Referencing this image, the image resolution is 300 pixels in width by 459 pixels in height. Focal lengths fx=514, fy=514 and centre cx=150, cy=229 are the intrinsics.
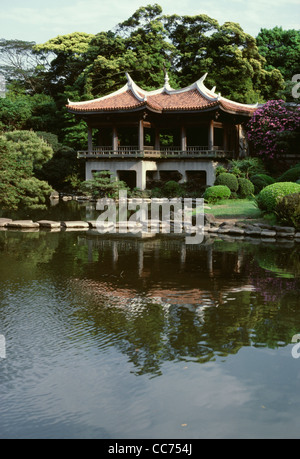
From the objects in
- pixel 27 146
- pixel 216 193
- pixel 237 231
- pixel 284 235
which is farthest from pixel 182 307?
pixel 27 146

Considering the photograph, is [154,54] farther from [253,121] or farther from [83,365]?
[83,365]

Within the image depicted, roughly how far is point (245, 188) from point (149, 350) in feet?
67.4

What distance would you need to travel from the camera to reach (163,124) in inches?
1305

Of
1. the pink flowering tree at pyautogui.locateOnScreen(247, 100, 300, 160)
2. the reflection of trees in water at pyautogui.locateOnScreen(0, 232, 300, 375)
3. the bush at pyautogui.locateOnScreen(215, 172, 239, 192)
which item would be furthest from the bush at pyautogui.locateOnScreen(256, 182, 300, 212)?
the pink flowering tree at pyautogui.locateOnScreen(247, 100, 300, 160)

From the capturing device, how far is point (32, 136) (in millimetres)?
28359

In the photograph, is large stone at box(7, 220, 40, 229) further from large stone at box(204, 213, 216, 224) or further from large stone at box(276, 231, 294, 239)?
large stone at box(276, 231, 294, 239)

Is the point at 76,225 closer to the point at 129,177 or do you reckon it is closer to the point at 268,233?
the point at 268,233

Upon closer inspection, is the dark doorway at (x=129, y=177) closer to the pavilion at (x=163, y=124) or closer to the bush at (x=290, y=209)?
the pavilion at (x=163, y=124)

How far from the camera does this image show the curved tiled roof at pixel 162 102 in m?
29.9

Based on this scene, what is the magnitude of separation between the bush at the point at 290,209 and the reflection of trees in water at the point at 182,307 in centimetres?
355

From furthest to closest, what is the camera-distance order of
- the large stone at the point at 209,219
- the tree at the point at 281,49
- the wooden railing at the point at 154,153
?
1. the tree at the point at 281,49
2. the wooden railing at the point at 154,153
3. the large stone at the point at 209,219

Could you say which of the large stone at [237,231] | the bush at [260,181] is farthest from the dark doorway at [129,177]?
the large stone at [237,231]

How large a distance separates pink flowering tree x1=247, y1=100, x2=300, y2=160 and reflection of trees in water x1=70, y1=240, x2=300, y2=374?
58.7ft
